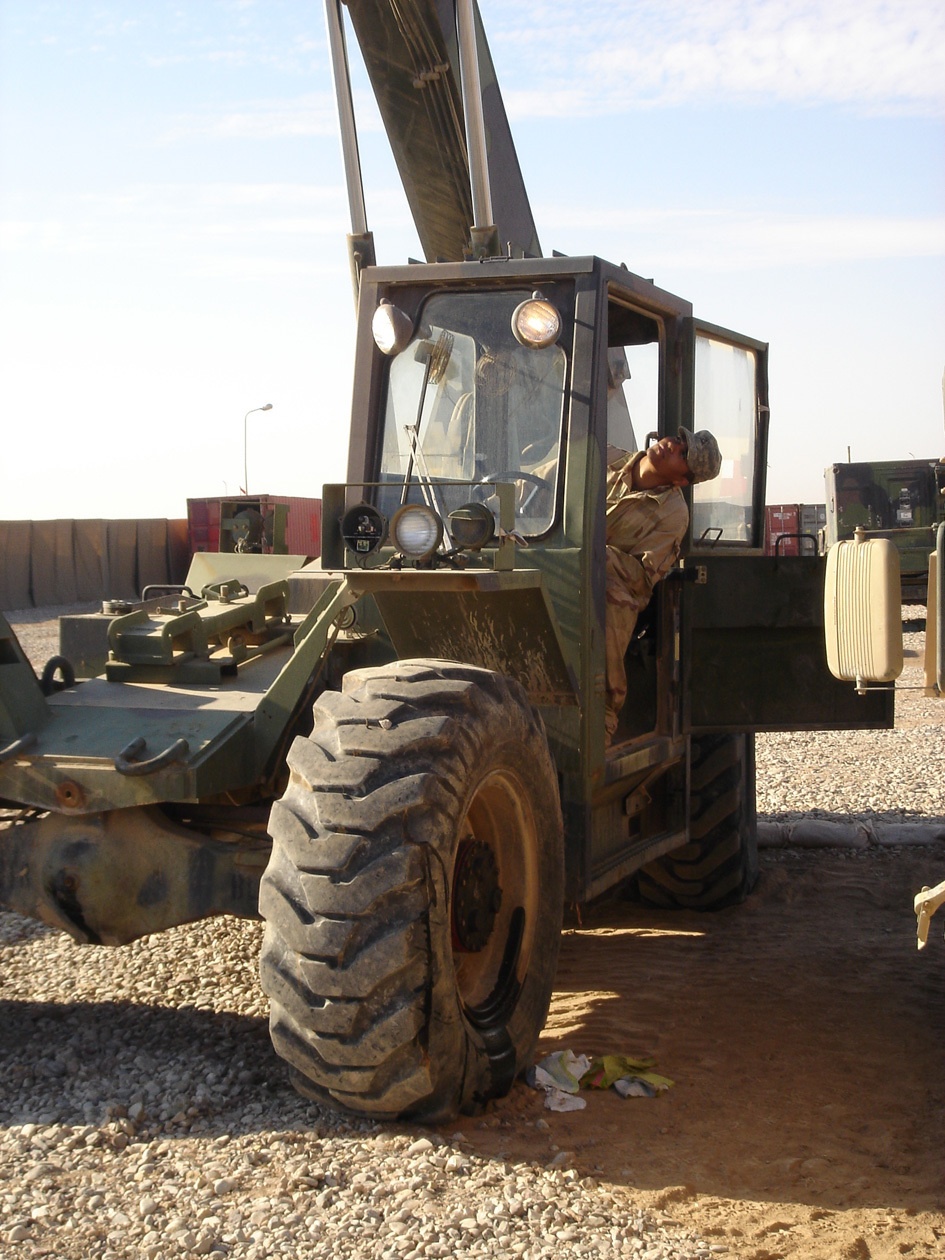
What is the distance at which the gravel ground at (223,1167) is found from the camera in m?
3.27

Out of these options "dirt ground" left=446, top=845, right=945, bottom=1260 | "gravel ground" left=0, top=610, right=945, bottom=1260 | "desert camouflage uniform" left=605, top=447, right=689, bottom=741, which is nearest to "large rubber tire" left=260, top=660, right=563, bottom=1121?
"gravel ground" left=0, top=610, right=945, bottom=1260

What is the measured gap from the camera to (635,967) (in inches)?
240

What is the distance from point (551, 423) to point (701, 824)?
111 inches

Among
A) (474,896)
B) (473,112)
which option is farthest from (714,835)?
(473,112)

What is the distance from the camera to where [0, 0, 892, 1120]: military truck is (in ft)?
12.1

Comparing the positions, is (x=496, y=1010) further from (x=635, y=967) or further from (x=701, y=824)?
(x=701, y=824)

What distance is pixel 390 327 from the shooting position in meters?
5.24

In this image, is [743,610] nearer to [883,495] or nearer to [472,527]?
[472,527]

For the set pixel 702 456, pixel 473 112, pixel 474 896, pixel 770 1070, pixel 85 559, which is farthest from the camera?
pixel 85 559

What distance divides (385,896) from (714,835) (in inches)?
149

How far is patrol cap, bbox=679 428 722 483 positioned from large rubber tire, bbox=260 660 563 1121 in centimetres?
176

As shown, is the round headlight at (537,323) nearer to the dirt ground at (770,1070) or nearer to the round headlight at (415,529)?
the round headlight at (415,529)

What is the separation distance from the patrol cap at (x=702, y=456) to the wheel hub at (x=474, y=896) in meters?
1.96

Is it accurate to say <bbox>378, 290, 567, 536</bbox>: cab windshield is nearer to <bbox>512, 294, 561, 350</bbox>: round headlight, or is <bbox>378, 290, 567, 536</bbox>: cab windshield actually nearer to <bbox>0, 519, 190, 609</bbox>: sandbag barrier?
<bbox>512, 294, 561, 350</bbox>: round headlight
